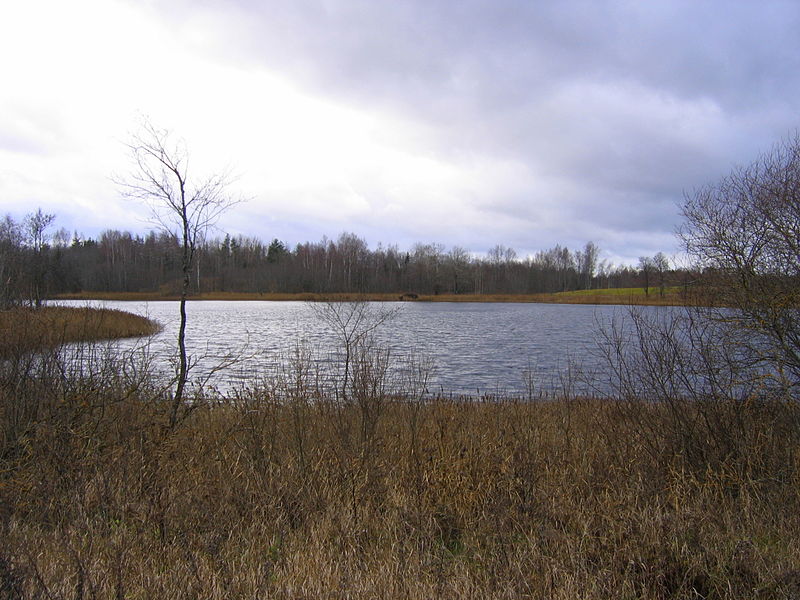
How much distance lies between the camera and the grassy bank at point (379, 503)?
146 inches

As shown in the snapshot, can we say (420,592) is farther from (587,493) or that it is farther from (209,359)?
(209,359)

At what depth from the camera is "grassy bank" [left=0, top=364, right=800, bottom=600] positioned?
3.71m

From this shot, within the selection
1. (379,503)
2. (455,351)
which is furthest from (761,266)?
(455,351)

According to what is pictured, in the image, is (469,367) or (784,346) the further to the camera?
(469,367)

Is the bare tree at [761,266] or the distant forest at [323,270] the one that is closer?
the bare tree at [761,266]

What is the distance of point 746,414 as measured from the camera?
6.87 metres

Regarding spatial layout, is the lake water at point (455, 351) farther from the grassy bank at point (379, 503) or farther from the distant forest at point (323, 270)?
the distant forest at point (323, 270)

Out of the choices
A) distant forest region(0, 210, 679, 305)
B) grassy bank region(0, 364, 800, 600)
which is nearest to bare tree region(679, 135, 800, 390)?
grassy bank region(0, 364, 800, 600)

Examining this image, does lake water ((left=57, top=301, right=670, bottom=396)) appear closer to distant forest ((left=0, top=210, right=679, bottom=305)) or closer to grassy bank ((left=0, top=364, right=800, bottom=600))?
grassy bank ((left=0, top=364, right=800, bottom=600))

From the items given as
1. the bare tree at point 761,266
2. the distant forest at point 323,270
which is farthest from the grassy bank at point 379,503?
the distant forest at point 323,270

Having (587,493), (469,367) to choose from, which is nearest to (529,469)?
(587,493)

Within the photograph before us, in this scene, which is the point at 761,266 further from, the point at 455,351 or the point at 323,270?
the point at 323,270

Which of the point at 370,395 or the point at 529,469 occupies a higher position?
the point at 370,395

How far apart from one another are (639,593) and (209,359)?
1927 centimetres
